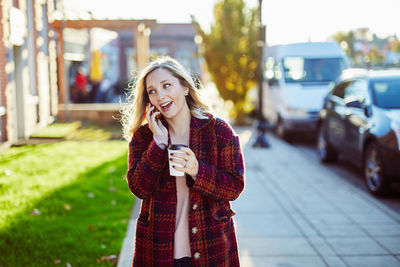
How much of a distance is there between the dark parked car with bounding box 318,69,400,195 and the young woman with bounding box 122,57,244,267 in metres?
4.97

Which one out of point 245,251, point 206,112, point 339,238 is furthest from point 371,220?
point 206,112

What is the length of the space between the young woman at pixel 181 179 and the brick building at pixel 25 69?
8448 millimetres

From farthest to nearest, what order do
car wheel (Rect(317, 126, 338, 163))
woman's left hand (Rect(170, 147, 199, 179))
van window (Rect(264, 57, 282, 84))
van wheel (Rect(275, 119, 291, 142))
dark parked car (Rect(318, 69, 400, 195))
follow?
van window (Rect(264, 57, 282, 84))
van wheel (Rect(275, 119, 291, 142))
car wheel (Rect(317, 126, 338, 163))
dark parked car (Rect(318, 69, 400, 195))
woman's left hand (Rect(170, 147, 199, 179))

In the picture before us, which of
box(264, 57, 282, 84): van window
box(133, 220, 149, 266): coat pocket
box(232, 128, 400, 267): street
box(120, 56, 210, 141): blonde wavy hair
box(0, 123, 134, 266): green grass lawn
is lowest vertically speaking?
box(232, 128, 400, 267): street

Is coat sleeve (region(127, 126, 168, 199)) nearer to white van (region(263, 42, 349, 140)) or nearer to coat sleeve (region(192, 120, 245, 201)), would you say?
coat sleeve (region(192, 120, 245, 201))

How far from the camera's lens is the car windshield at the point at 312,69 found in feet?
44.0

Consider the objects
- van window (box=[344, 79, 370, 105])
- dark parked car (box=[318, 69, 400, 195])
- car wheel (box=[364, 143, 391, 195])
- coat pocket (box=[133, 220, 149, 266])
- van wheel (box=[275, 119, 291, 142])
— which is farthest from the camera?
van wheel (box=[275, 119, 291, 142])

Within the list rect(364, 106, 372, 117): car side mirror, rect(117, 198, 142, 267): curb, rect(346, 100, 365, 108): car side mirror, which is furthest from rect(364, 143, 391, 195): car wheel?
rect(117, 198, 142, 267): curb

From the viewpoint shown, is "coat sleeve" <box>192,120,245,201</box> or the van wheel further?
the van wheel

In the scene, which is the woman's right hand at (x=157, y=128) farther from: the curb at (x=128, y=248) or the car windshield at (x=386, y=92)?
the car windshield at (x=386, y=92)

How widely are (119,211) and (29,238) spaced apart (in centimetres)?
157

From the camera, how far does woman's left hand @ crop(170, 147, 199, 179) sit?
2316 mm

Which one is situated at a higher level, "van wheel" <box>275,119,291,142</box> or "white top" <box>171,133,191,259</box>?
"white top" <box>171,133,191,259</box>

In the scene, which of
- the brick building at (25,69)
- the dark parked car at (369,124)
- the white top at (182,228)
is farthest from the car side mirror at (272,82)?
the white top at (182,228)
